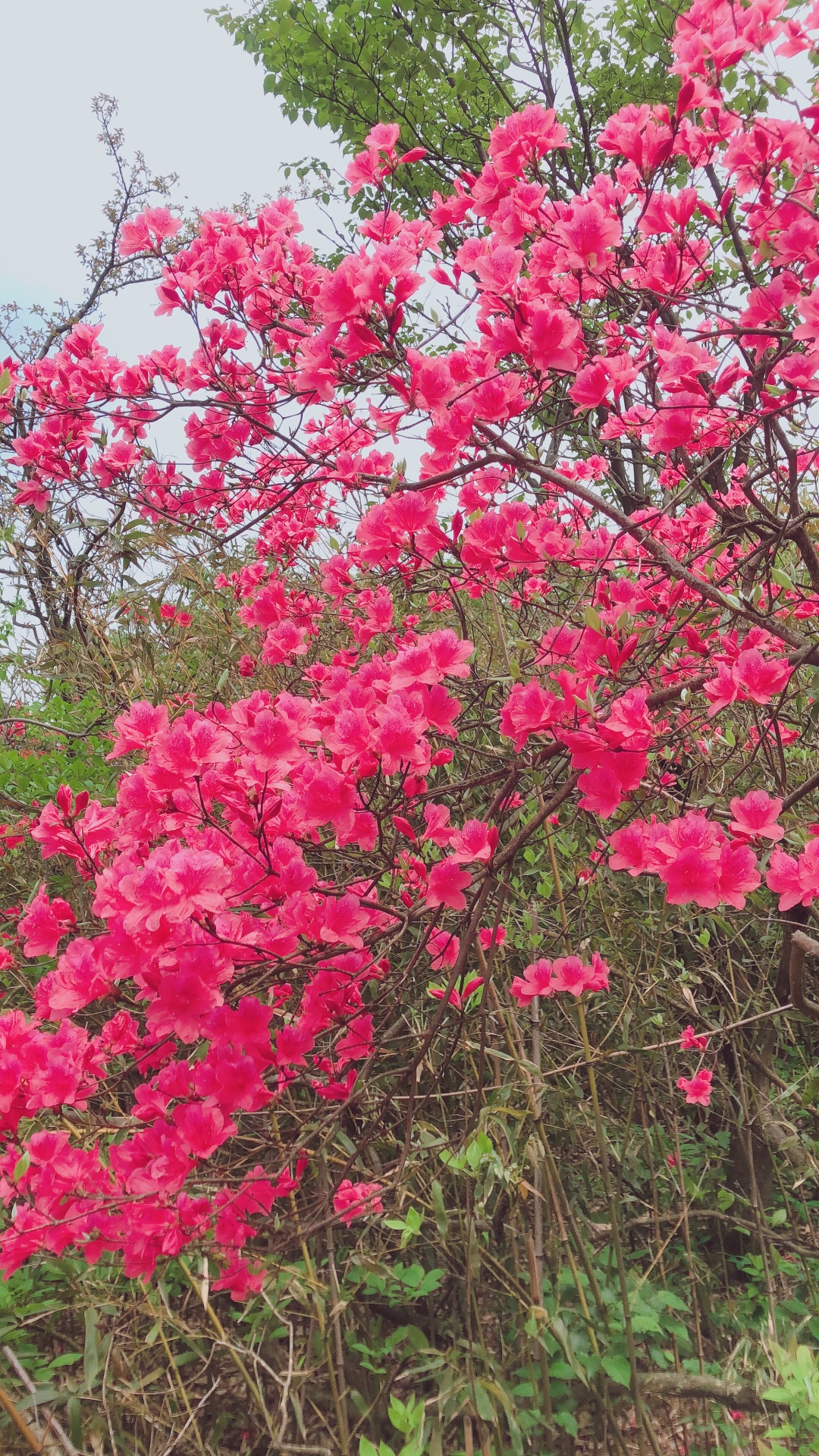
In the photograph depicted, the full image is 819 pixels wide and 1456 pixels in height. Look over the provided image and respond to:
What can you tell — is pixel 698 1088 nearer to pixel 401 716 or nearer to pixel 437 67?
pixel 401 716

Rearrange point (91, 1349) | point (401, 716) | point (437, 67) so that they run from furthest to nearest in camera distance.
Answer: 1. point (437, 67)
2. point (91, 1349)
3. point (401, 716)

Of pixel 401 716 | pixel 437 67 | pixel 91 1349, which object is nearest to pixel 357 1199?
pixel 91 1349

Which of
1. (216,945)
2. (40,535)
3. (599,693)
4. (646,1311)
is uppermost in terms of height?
(40,535)

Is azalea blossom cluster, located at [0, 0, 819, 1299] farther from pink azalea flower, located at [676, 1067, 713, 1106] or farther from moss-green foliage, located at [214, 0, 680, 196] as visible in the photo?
moss-green foliage, located at [214, 0, 680, 196]

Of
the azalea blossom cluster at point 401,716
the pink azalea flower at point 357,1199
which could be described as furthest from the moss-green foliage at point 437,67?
the pink azalea flower at point 357,1199

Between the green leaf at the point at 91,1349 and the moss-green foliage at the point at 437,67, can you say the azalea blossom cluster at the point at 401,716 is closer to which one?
the green leaf at the point at 91,1349

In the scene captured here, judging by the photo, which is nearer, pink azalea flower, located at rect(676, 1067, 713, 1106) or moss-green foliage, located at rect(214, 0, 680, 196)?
pink azalea flower, located at rect(676, 1067, 713, 1106)

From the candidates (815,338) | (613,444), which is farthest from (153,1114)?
(613,444)

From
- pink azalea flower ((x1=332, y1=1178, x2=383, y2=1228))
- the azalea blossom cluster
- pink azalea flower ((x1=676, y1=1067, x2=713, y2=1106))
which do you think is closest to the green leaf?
the azalea blossom cluster

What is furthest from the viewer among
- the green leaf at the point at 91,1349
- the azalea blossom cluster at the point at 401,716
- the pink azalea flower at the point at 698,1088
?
the pink azalea flower at the point at 698,1088

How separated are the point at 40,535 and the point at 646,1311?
2.79m

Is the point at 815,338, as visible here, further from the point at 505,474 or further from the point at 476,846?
the point at 476,846

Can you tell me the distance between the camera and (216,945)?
3.99ft

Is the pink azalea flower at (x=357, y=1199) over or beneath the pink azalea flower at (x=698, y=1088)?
over
